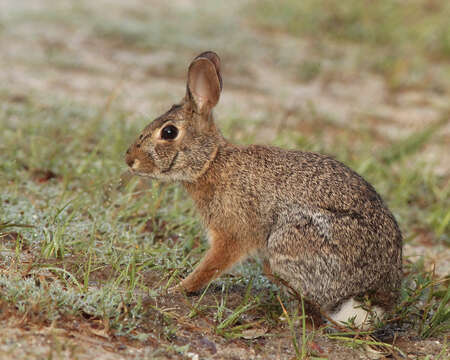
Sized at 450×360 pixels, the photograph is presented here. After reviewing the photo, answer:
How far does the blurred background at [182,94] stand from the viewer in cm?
457

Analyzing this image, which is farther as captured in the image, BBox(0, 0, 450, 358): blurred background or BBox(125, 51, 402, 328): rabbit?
BBox(0, 0, 450, 358): blurred background

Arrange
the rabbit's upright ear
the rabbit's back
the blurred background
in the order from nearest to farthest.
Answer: the rabbit's back, the rabbit's upright ear, the blurred background

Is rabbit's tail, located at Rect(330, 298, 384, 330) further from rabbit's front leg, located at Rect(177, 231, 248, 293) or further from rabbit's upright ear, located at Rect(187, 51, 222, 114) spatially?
rabbit's upright ear, located at Rect(187, 51, 222, 114)

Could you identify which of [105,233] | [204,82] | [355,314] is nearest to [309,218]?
[355,314]

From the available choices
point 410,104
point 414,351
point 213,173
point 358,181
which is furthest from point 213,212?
point 410,104

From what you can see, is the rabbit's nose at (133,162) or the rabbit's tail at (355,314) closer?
the rabbit's tail at (355,314)

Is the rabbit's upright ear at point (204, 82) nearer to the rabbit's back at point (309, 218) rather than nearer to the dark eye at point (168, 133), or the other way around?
the dark eye at point (168, 133)

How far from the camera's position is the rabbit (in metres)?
3.70

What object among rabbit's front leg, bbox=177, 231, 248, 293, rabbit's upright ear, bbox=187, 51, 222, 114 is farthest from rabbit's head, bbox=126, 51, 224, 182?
rabbit's front leg, bbox=177, 231, 248, 293

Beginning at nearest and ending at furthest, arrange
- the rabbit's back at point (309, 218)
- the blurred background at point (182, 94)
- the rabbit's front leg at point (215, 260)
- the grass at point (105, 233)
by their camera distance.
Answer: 1. the grass at point (105, 233)
2. the rabbit's back at point (309, 218)
3. the rabbit's front leg at point (215, 260)
4. the blurred background at point (182, 94)

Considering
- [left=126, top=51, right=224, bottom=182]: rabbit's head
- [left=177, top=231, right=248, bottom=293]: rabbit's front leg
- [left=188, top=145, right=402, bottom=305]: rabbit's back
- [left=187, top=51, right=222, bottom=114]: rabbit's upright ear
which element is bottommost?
[left=177, top=231, right=248, bottom=293]: rabbit's front leg

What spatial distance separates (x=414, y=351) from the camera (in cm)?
374

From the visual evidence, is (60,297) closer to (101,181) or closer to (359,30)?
(101,181)

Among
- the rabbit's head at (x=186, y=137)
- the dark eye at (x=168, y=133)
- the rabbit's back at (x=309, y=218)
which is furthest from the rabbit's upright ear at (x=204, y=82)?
the rabbit's back at (x=309, y=218)
